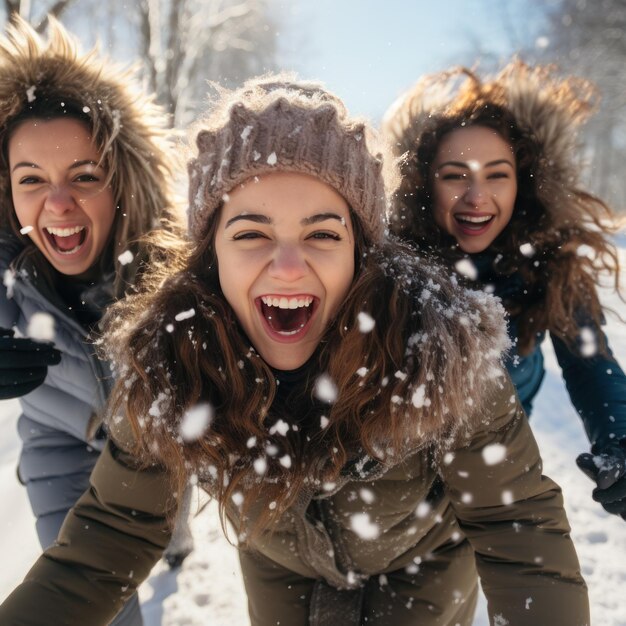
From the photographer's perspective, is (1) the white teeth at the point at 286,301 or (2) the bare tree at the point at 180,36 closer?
(1) the white teeth at the point at 286,301

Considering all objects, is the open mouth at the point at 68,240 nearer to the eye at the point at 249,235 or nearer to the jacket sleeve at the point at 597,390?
the eye at the point at 249,235

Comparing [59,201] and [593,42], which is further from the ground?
[593,42]

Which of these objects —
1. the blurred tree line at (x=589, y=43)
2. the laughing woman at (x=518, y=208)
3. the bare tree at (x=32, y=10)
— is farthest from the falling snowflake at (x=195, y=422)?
the blurred tree line at (x=589, y=43)

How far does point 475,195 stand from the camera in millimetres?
2412

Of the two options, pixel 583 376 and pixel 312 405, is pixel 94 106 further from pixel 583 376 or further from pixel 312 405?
pixel 583 376

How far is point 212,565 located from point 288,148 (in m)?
2.25

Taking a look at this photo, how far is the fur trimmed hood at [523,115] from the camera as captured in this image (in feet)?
8.41

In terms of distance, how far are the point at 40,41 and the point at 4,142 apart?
49 centimetres

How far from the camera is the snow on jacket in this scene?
2.33 metres

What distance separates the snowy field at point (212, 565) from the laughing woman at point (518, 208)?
77cm

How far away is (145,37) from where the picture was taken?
9836 millimetres

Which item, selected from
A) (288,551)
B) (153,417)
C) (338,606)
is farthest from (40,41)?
(338,606)

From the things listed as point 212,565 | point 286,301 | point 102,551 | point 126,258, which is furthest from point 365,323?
point 212,565

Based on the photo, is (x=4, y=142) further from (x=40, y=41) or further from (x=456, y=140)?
(x=456, y=140)
